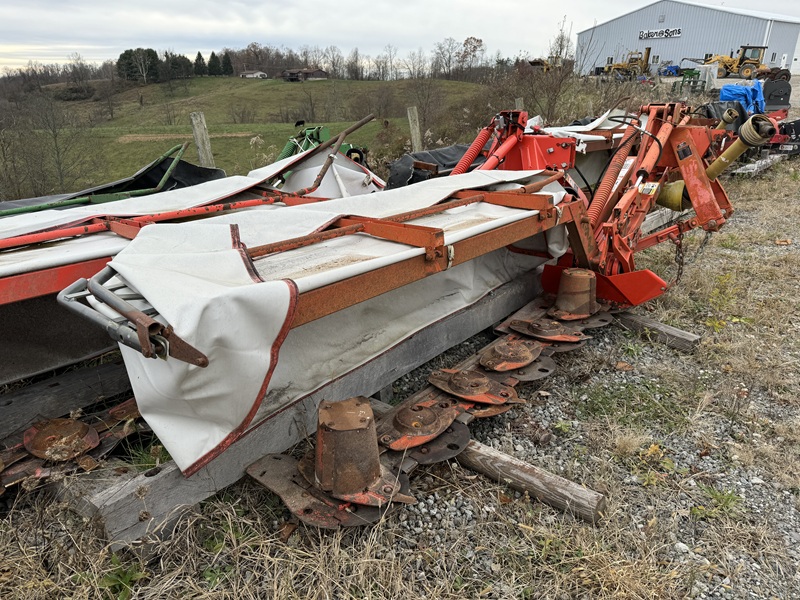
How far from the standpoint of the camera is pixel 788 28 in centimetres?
4156

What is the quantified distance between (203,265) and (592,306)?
284 cm

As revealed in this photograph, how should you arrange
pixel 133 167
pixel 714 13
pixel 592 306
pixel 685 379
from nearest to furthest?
pixel 685 379, pixel 592 306, pixel 133 167, pixel 714 13

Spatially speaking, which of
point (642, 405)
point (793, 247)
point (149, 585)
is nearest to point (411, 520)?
point (149, 585)

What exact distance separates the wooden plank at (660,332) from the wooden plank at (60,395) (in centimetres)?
348

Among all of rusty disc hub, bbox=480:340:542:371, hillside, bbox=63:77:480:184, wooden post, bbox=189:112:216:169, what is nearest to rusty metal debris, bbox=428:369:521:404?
rusty disc hub, bbox=480:340:542:371

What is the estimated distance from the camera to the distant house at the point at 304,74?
41719mm

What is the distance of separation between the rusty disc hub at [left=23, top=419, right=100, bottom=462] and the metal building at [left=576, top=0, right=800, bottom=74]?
41.9 meters

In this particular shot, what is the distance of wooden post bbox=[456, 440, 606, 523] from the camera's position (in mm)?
2314

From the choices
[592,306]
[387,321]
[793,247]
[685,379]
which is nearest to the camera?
[387,321]

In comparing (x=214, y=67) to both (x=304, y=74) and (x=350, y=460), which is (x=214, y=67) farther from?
(x=350, y=460)

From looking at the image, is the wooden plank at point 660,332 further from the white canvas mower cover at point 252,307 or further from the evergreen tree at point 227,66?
the evergreen tree at point 227,66

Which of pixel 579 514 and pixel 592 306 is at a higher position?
pixel 592 306

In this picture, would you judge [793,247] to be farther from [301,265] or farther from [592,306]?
[301,265]

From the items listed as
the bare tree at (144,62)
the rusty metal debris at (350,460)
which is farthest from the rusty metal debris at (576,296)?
the bare tree at (144,62)
